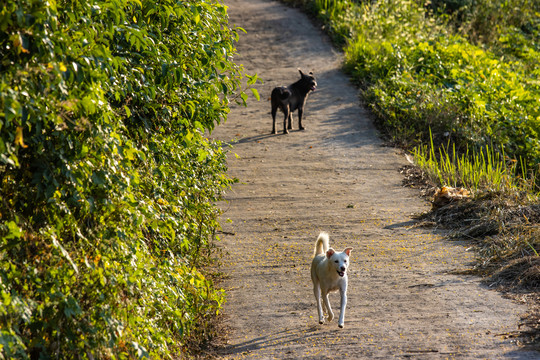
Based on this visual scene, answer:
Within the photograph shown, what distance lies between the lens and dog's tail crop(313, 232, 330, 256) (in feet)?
21.3

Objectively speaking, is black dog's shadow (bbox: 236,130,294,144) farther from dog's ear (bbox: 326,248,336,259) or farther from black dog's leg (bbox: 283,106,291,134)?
dog's ear (bbox: 326,248,336,259)

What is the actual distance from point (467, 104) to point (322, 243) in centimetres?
790

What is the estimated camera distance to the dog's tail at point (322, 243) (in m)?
6.50

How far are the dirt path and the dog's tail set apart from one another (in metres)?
0.56

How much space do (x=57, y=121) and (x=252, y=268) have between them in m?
4.65

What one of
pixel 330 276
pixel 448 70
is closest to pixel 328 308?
pixel 330 276

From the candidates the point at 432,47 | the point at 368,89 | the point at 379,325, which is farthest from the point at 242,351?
the point at 432,47

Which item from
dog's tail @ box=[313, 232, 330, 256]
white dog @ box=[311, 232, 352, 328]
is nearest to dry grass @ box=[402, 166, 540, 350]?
white dog @ box=[311, 232, 352, 328]

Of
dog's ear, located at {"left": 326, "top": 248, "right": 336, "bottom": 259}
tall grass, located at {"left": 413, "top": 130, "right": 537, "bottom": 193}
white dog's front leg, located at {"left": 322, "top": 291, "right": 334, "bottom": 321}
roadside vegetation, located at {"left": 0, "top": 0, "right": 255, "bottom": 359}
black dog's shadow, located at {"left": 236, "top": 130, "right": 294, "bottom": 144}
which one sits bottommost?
black dog's shadow, located at {"left": 236, "top": 130, "right": 294, "bottom": 144}

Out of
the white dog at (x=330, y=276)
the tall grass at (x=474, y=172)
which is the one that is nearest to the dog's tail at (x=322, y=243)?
the white dog at (x=330, y=276)

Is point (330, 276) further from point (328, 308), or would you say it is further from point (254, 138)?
point (254, 138)

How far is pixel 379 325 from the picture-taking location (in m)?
6.04

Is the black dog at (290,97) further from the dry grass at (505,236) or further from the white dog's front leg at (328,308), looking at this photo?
the white dog's front leg at (328,308)

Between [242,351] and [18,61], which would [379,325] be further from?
[18,61]
